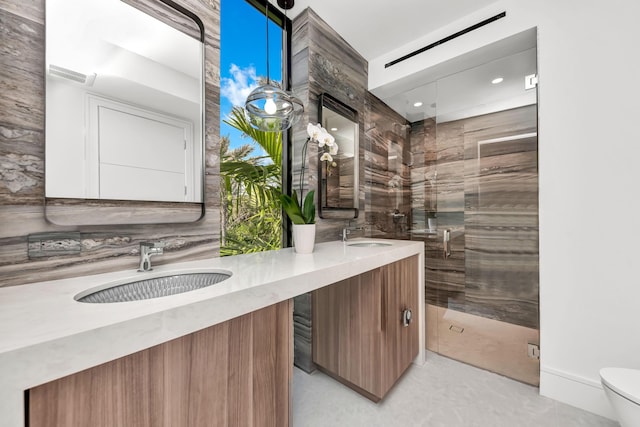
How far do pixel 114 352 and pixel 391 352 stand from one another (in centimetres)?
144

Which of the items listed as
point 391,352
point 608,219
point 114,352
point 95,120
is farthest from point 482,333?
point 95,120

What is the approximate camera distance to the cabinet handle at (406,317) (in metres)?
1.72

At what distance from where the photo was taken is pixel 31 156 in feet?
2.93

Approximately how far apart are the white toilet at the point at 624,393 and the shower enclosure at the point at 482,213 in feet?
2.02

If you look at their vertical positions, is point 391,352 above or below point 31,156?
below

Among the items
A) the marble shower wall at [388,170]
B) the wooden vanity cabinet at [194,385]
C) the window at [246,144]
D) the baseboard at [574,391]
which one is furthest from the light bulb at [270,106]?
the baseboard at [574,391]

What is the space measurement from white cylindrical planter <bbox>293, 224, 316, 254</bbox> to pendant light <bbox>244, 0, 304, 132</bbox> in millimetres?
549

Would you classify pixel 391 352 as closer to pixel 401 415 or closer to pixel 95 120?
pixel 401 415

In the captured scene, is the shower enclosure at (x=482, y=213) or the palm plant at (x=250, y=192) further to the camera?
the shower enclosure at (x=482, y=213)

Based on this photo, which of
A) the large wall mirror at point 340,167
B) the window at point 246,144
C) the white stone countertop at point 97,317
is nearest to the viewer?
the white stone countertop at point 97,317

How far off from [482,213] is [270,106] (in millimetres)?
1934

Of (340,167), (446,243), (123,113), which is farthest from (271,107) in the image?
(446,243)

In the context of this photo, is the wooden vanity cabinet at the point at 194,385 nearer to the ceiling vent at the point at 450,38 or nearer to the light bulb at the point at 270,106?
the light bulb at the point at 270,106

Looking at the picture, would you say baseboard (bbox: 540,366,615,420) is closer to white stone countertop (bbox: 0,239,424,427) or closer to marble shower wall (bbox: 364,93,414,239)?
marble shower wall (bbox: 364,93,414,239)
